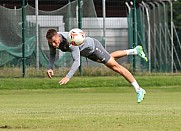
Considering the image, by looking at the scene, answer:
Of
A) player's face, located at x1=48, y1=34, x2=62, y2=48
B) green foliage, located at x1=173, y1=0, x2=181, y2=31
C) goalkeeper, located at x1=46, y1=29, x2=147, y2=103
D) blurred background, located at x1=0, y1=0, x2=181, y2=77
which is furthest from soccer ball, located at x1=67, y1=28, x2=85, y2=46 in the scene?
green foliage, located at x1=173, y1=0, x2=181, y2=31

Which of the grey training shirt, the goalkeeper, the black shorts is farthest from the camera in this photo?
the black shorts

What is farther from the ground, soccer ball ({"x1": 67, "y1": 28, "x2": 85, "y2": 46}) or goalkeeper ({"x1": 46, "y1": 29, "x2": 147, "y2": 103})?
soccer ball ({"x1": 67, "y1": 28, "x2": 85, "y2": 46})

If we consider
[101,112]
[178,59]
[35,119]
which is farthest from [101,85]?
[35,119]

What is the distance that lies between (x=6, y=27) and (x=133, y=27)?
541 cm

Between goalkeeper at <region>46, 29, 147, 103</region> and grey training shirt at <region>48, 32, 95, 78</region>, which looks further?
goalkeeper at <region>46, 29, 147, 103</region>

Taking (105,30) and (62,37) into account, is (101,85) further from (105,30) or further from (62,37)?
(62,37)

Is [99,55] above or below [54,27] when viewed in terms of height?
below

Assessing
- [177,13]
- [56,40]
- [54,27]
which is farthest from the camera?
[177,13]

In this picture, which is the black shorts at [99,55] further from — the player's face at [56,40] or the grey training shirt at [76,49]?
the player's face at [56,40]

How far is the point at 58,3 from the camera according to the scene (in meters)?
30.2

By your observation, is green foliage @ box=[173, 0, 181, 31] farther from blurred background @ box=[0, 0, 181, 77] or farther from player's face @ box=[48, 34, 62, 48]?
player's face @ box=[48, 34, 62, 48]

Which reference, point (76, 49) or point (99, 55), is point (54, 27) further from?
point (76, 49)

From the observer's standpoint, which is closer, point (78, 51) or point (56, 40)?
point (78, 51)

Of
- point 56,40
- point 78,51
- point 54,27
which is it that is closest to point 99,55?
point 78,51
